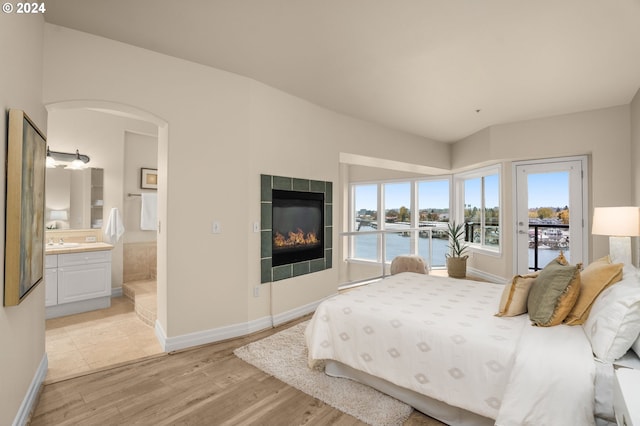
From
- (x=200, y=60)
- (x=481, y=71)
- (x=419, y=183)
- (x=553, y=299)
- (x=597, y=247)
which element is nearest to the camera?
(x=553, y=299)

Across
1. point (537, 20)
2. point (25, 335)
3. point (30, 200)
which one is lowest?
point (25, 335)

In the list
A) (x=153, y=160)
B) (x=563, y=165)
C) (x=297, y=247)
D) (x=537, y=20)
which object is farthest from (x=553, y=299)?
(x=153, y=160)

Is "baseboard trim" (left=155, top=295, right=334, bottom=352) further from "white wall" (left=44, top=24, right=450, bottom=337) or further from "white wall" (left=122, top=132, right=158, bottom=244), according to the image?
"white wall" (left=122, top=132, right=158, bottom=244)

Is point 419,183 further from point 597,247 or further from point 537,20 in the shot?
point 537,20

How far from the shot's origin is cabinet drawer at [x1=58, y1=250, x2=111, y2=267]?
12.4 ft

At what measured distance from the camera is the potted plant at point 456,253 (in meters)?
5.75

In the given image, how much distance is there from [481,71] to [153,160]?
463 cm

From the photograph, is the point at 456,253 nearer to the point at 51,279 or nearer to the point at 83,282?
the point at 83,282

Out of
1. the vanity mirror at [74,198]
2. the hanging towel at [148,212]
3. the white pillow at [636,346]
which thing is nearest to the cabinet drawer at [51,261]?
the vanity mirror at [74,198]

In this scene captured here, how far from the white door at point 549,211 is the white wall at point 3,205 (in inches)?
232

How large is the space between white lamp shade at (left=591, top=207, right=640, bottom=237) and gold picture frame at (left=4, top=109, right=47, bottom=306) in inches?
181

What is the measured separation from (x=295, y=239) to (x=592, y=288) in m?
2.72

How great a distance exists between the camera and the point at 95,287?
399 cm

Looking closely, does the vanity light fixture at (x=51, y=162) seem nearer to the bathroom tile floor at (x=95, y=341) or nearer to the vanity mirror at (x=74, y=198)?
the vanity mirror at (x=74, y=198)
